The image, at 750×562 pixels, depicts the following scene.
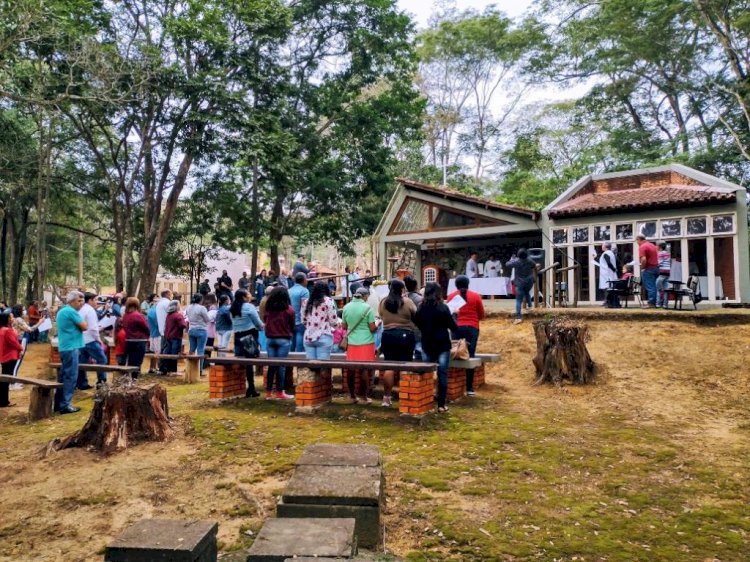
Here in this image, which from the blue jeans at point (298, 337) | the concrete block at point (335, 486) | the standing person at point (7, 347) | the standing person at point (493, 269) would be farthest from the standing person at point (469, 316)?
the standing person at point (493, 269)

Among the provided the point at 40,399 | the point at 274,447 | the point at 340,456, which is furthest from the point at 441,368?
the point at 40,399

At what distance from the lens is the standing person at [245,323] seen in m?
7.79

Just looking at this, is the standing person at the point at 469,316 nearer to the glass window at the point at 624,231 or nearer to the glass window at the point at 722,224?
the glass window at the point at 624,231

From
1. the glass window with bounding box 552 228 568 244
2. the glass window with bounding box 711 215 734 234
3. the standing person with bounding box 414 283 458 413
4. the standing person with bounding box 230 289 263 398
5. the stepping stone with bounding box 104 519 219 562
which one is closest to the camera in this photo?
the stepping stone with bounding box 104 519 219 562

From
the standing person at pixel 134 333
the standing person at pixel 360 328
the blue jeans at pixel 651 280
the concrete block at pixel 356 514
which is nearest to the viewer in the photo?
the concrete block at pixel 356 514

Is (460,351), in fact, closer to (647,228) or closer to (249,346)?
(249,346)

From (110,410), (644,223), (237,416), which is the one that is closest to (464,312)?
(237,416)

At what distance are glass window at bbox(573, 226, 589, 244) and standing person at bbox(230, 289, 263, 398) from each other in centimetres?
1092

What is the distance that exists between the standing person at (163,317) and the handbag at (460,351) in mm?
6478

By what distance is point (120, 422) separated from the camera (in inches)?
229

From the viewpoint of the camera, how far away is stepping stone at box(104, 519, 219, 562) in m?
2.62

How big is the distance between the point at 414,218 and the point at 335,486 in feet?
49.7

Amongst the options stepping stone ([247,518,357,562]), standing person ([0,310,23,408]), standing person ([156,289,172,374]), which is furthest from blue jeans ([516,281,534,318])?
stepping stone ([247,518,357,562])

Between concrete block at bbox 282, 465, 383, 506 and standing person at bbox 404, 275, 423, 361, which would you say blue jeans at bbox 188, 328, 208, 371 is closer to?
standing person at bbox 404, 275, 423, 361
